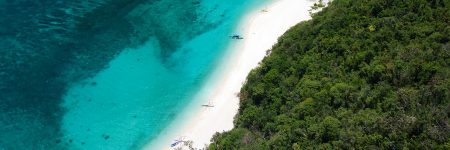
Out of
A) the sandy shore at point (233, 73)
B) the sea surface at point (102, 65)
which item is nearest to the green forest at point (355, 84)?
the sandy shore at point (233, 73)

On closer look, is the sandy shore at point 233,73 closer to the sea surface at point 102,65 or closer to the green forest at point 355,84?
the sea surface at point 102,65

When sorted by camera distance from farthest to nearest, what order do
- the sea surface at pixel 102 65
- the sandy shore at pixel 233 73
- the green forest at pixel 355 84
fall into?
the sea surface at pixel 102 65
the sandy shore at pixel 233 73
the green forest at pixel 355 84

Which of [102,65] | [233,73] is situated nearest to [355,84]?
[233,73]

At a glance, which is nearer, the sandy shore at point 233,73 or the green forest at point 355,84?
the green forest at point 355,84

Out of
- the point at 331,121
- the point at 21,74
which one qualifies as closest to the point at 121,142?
the point at 21,74

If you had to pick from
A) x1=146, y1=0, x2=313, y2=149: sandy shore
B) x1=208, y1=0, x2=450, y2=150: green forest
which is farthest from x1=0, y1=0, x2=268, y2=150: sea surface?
x1=208, y1=0, x2=450, y2=150: green forest

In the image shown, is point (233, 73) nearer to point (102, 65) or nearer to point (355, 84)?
point (355, 84)

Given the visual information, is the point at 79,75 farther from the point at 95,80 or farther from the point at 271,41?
the point at 271,41
